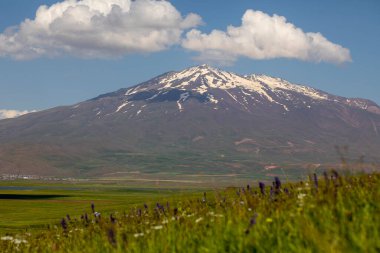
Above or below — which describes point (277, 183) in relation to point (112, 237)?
above

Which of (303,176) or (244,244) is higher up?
(303,176)

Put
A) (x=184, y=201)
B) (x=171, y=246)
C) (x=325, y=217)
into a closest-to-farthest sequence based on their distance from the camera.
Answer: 1. (x=325, y=217)
2. (x=171, y=246)
3. (x=184, y=201)

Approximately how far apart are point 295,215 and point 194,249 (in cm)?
148

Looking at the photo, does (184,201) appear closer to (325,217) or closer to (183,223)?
(183,223)

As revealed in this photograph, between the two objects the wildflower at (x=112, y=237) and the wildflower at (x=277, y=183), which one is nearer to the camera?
the wildflower at (x=112, y=237)

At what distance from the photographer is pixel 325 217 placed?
308 inches

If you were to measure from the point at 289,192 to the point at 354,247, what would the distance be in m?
5.50

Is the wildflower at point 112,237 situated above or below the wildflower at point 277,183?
below

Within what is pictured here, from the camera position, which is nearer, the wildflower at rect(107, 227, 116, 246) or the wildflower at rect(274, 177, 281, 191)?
the wildflower at rect(107, 227, 116, 246)

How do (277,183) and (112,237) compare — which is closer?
(112,237)

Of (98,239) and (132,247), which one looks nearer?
(132,247)

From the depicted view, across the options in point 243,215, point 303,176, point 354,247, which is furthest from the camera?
point 303,176

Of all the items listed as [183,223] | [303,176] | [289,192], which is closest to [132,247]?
[183,223]

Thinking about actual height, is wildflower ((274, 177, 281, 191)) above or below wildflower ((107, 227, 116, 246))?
above
